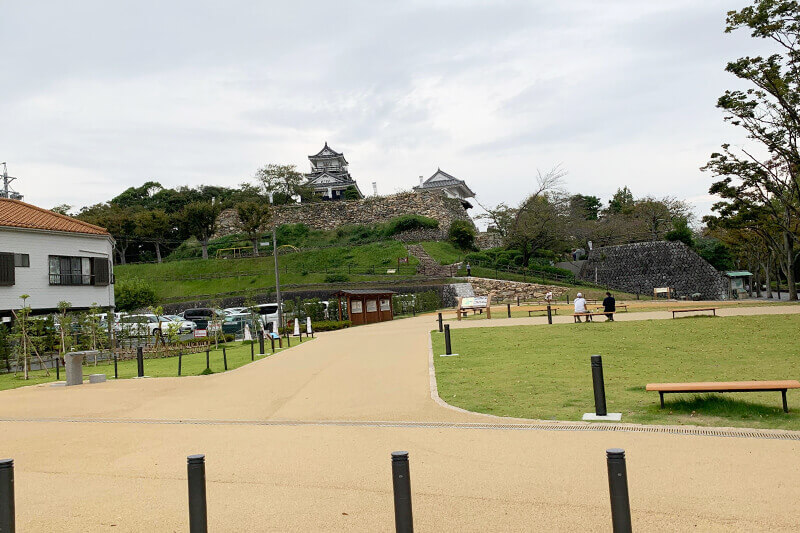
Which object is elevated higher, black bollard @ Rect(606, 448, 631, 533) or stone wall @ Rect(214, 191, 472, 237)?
stone wall @ Rect(214, 191, 472, 237)

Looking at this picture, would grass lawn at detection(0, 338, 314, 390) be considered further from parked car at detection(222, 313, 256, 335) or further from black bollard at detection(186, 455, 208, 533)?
black bollard at detection(186, 455, 208, 533)

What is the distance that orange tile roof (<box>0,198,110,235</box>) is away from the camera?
3222 centimetres

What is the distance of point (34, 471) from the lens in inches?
295

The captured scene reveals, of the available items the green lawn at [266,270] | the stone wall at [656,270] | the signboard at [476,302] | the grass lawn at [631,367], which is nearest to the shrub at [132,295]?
the green lawn at [266,270]

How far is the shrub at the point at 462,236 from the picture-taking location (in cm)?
5988

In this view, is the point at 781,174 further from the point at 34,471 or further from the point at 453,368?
the point at 34,471

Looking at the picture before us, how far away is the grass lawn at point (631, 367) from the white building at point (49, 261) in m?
22.0

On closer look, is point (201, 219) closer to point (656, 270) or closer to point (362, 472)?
point (656, 270)

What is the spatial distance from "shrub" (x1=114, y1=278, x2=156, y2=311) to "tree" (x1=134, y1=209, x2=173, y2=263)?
14101mm

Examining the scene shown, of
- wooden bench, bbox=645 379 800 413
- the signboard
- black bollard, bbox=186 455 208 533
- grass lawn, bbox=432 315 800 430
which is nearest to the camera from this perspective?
black bollard, bbox=186 455 208 533

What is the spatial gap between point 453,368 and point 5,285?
26476 millimetres

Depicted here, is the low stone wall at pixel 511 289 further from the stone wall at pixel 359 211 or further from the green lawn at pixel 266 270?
the stone wall at pixel 359 211

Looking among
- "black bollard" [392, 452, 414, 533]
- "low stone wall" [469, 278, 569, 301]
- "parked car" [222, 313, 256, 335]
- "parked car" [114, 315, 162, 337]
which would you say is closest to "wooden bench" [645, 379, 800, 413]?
"black bollard" [392, 452, 414, 533]

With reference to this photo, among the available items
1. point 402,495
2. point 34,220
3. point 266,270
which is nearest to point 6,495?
point 402,495
